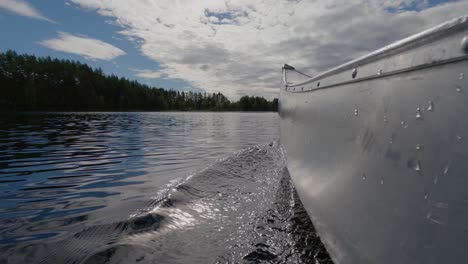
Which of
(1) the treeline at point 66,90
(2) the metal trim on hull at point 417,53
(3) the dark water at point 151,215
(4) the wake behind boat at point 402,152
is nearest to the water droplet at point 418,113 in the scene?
(4) the wake behind boat at point 402,152

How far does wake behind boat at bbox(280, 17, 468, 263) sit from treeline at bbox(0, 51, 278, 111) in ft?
192

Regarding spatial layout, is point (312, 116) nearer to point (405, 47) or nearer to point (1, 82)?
point (405, 47)

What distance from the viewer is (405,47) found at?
121cm

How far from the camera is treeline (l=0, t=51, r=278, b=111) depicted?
250ft

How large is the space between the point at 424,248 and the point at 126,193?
4.74 m

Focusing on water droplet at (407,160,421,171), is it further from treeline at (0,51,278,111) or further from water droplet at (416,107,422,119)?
treeline at (0,51,278,111)

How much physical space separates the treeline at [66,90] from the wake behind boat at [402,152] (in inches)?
2304

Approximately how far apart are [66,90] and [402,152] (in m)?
108

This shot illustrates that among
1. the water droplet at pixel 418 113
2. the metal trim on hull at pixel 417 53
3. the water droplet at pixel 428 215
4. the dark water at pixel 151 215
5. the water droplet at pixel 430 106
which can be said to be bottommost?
the dark water at pixel 151 215

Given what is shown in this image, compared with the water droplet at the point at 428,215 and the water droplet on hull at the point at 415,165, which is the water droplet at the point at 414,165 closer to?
the water droplet on hull at the point at 415,165

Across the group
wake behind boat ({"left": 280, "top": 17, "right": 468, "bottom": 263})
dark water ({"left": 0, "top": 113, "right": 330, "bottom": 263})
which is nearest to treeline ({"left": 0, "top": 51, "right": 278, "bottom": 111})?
dark water ({"left": 0, "top": 113, "right": 330, "bottom": 263})

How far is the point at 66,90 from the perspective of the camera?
91000mm

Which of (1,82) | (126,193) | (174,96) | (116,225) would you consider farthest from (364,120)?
(174,96)

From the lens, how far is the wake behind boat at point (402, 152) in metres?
0.95
